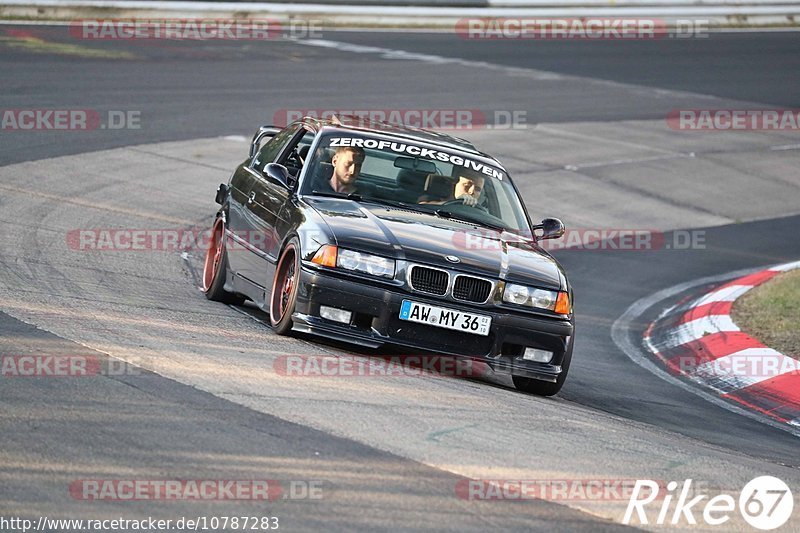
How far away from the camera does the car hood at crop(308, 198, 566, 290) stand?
783cm

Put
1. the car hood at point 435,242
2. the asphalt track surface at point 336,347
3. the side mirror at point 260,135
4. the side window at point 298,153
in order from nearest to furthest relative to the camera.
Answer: the asphalt track surface at point 336,347 → the car hood at point 435,242 → the side window at point 298,153 → the side mirror at point 260,135

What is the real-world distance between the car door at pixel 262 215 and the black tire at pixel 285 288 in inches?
9.1

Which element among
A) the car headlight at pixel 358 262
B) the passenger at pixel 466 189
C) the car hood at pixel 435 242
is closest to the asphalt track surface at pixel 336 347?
the car headlight at pixel 358 262

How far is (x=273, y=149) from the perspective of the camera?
10.1 metres

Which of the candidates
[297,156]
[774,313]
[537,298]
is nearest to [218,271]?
[297,156]

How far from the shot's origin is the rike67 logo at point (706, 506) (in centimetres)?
553

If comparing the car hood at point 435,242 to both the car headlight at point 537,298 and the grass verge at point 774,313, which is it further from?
the grass verge at point 774,313

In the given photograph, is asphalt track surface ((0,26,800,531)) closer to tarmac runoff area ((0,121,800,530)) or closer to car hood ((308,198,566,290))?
tarmac runoff area ((0,121,800,530))

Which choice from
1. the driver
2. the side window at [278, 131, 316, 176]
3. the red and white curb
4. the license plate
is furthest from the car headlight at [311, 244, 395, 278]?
the red and white curb

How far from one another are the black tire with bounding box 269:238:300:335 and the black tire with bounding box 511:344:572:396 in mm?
1539

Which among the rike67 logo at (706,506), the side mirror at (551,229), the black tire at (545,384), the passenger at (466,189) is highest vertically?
the passenger at (466,189)

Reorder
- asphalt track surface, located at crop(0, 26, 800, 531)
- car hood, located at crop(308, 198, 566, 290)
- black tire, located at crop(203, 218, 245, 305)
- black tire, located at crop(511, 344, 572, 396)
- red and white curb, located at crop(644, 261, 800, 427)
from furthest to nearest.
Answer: black tire, located at crop(203, 218, 245, 305) < red and white curb, located at crop(644, 261, 800, 427) < black tire, located at crop(511, 344, 572, 396) < car hood, located at crop(308, 198, 566, 290) < asphalt track surface, located at crop(0, 26, 800, 531)

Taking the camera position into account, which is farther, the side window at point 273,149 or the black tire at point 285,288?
the side window at point 273,149

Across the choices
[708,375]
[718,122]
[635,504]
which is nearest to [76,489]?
[635,504]
